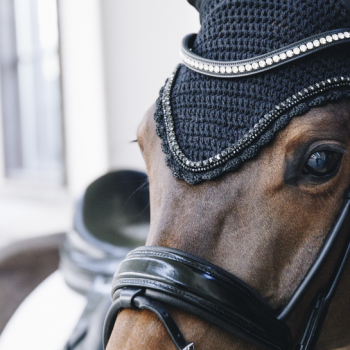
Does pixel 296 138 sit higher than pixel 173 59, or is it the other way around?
pixel 296 138

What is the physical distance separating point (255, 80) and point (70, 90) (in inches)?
83.9

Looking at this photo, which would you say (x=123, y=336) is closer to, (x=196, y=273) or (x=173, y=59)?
(x=196, y=273)

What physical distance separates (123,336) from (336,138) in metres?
0.31

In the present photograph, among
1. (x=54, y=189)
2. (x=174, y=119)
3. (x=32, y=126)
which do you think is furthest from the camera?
(x=32, y=126)

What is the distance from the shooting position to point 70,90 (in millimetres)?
2496

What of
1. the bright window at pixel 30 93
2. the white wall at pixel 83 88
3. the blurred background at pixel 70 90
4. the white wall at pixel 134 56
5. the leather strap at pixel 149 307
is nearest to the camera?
the leather strap at pixel 149 307

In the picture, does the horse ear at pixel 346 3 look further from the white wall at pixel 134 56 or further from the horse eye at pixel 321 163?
the white wall at pixel 134 56

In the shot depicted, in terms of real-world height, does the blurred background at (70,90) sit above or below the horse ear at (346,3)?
below

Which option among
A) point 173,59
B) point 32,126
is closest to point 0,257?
point 173,59

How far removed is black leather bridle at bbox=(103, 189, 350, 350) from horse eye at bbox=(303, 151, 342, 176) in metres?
0.04

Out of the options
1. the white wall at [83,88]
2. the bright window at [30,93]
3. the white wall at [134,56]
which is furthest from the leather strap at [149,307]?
the bright window at [30,93]

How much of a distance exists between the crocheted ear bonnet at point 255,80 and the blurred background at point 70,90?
1018 mm

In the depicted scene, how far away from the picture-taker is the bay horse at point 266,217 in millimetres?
479

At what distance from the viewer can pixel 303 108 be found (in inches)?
19.0
